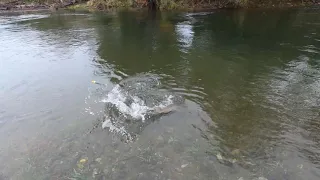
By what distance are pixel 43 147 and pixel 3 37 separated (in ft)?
68.6

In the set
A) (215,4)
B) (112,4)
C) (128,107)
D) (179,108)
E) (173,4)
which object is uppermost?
(112,4)

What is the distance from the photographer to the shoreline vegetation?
127ft

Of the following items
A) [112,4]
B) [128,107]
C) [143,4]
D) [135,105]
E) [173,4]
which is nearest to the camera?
[128,107]

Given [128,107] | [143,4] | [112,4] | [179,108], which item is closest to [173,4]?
[143,4]

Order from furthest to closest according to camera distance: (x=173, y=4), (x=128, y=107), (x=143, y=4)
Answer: (x=143, y=4)
(x=173, y=4)
(x=128, y=107)

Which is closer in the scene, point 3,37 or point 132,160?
point 132,160

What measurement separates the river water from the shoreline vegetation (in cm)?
1378

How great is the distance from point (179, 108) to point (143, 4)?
1308 inches

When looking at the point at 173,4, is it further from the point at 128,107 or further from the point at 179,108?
the point at 128,107

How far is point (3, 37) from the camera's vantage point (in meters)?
26.9

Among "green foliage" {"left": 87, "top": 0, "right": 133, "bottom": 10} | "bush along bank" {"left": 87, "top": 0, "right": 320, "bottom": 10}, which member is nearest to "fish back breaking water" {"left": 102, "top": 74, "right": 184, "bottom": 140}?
"bush along bank" {"left": 87, "top": 0, "right": 320, "bottom": 10}

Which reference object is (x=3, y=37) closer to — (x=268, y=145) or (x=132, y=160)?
(x=132, y=160)

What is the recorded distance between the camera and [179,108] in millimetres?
12211

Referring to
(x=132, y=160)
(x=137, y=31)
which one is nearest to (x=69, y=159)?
(x=132, y=160)
